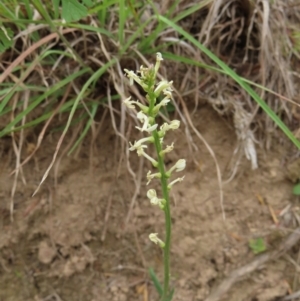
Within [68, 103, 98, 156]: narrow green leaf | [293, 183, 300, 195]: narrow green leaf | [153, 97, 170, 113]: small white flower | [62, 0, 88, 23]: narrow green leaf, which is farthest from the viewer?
[293, 183, 300, 195]: narrow green leaf

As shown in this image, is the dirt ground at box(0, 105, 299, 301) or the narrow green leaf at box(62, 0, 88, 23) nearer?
the narrow green leaf at box(62, 0, 88, 23)

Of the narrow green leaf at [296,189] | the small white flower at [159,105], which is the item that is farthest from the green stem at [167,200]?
the narrow green leaf at [296,189]

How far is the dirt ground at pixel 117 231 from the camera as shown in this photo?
1.50 meters

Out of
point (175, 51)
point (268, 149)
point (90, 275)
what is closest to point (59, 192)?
point (90, 275)

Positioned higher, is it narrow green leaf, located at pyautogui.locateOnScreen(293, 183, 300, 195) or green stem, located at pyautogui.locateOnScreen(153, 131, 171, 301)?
green stem, located at pyautogui.locateOnScreen(153, 131, 171, 301)

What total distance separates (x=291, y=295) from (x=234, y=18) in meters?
0.90

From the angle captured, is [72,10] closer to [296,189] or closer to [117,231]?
[117,231]

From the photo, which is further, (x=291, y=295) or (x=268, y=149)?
(x=268, y=149)

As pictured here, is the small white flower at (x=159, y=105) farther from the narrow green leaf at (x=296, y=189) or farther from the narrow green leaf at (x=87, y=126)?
the narrow green leaf at (x=296, y=189)

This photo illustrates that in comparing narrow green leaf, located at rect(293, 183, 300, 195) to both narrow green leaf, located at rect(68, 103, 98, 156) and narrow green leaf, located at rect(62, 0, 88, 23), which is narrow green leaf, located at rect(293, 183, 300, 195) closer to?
narrow green leaf, located at rect(68, 103, 98, 156)

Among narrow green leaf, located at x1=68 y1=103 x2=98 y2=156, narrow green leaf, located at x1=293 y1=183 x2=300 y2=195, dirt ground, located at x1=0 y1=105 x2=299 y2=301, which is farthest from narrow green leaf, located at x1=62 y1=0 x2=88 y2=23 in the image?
narrow green leaf, located at x1=293 y1=183 x2=300 y2=195

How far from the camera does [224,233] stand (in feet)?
5.13

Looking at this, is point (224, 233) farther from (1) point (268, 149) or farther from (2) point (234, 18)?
(2) point (234, 18)

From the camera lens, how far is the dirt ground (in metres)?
1.50
